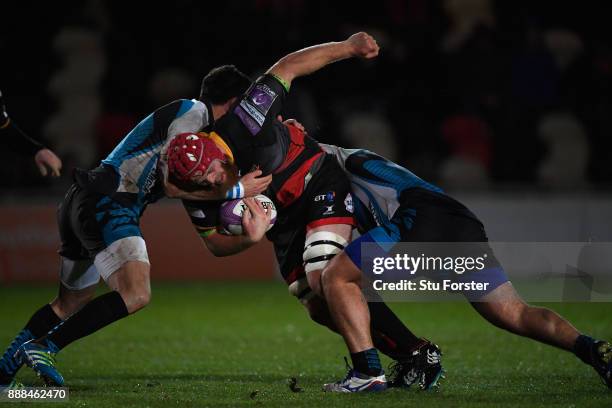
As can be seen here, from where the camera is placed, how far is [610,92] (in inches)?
575

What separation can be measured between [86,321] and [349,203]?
1.82 metres

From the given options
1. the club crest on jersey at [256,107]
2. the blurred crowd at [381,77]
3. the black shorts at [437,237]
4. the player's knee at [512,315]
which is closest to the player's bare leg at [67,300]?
the club crest on jersey at [256,107]

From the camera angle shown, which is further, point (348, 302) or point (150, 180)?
point (150, 180)

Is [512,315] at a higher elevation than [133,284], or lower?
lower

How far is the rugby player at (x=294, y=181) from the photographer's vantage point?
5.86 metres

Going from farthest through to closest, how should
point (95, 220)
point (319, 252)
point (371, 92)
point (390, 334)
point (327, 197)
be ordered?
point (371, 92) < point (327, 197) < point (390, 334) < point (319, 252) < point (95, 220)

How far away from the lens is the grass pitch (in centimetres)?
554

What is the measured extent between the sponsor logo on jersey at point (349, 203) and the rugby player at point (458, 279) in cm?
25

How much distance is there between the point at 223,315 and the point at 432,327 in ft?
7.54

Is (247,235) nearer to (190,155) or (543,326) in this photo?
(190,155)

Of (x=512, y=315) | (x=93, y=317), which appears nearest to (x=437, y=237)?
(x=512, y=315)

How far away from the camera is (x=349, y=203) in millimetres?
6449

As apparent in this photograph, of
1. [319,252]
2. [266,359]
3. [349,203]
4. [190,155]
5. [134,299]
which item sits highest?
[190,155]

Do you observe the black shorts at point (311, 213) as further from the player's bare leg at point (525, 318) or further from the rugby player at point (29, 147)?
the rugby player at point (29, 147)
